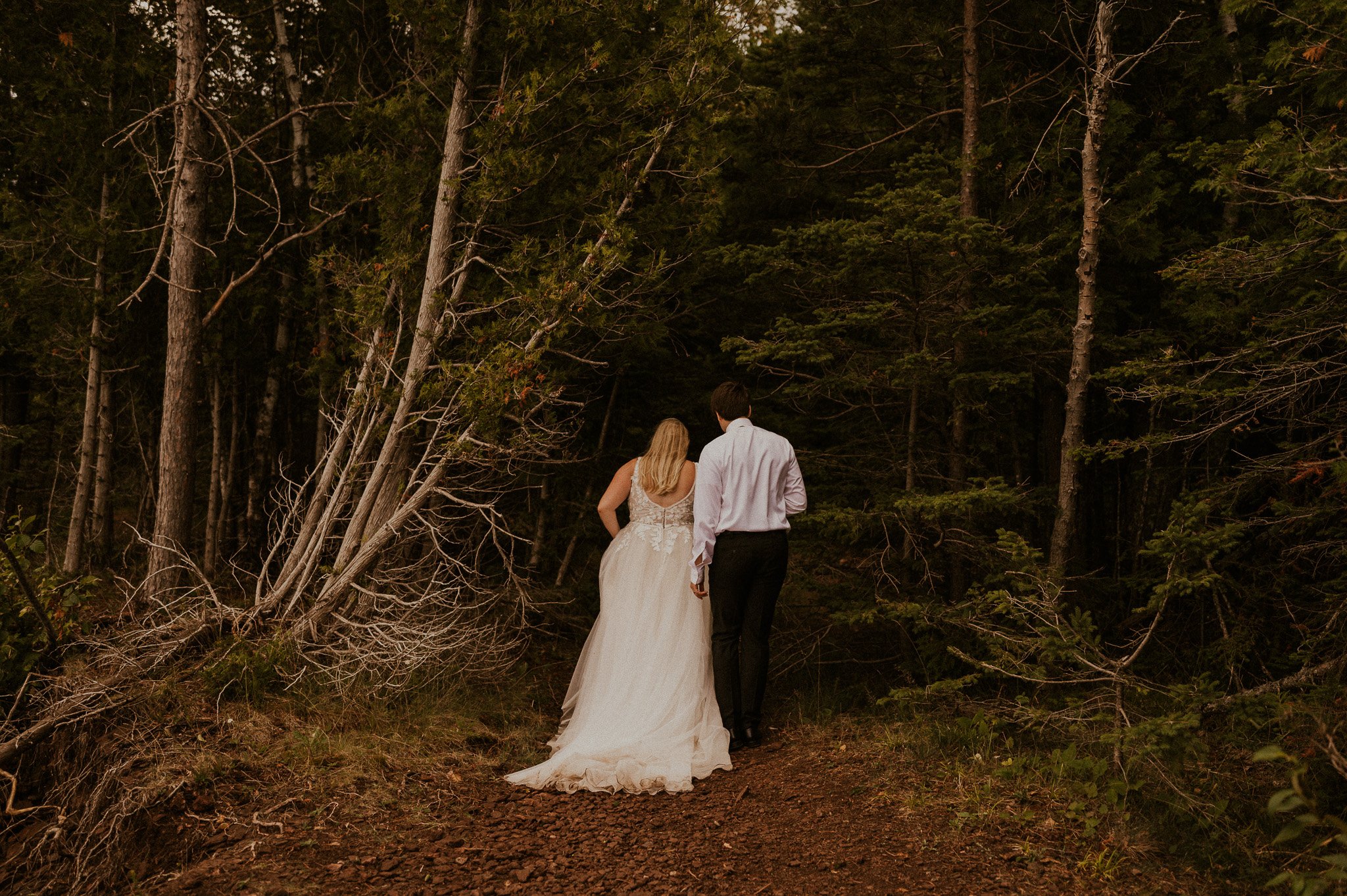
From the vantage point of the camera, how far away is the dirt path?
3.79 metres

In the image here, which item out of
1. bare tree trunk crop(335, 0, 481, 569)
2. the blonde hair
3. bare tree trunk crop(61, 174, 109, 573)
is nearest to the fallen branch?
the blonde hair

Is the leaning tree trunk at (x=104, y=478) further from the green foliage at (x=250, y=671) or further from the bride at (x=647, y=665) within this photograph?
the bride at (x=647, y=665)

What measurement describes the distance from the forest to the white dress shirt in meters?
0.97

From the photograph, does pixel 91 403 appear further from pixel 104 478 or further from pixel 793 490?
pixel 793 490

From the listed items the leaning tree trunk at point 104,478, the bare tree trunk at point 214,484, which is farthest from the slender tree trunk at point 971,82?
the leaning tree trunk at point 104,478

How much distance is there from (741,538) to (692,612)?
74cm

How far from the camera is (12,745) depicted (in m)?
4.89

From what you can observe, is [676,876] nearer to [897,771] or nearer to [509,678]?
[897,771]

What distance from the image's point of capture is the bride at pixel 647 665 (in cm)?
503

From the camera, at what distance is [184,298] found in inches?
285

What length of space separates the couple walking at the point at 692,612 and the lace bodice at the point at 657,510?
0.03 ft

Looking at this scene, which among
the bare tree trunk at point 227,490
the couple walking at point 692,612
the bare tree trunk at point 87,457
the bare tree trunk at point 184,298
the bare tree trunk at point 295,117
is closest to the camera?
the couple walking at point 692,612

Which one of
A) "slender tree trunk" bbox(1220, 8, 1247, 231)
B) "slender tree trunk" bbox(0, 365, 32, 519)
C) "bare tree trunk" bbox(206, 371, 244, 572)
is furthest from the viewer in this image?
"slender tree trunk" bbox(0, 365, 32, 519)

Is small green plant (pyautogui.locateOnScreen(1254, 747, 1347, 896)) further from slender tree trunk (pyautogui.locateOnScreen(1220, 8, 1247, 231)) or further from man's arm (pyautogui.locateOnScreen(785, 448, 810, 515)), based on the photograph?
slender tree trunk (pyautogui.locateOnScreen(1220, 8, 1247, 231))
